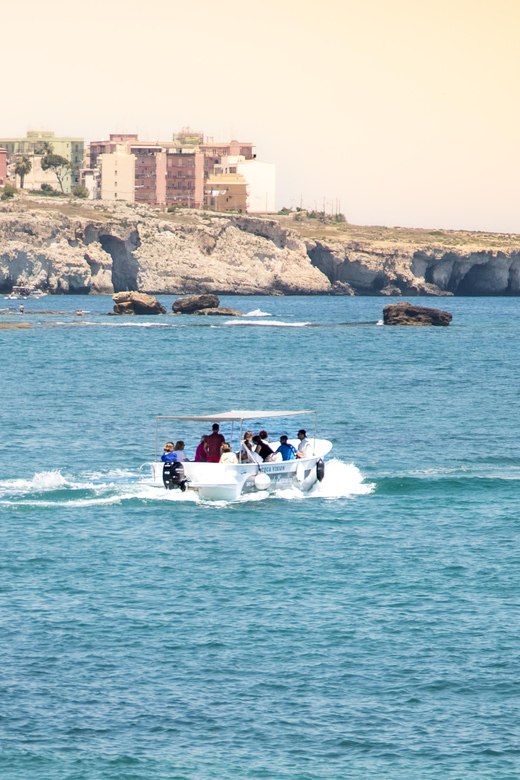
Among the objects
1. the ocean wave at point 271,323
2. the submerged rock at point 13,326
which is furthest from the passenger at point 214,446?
the ocean wave at point 271,323

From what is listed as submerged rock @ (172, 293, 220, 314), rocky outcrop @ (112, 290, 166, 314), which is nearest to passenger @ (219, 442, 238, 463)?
rocky outcrop @ (112, 290, 166, 314)

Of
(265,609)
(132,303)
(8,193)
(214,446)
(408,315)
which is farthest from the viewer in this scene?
(8,193)

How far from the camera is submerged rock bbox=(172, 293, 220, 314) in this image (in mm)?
135625

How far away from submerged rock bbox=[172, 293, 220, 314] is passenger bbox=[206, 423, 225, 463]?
4067 inches

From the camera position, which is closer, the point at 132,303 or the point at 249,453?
the point at 249,453

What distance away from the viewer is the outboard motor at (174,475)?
31.7 metres

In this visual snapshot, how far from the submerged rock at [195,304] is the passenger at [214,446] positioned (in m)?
103

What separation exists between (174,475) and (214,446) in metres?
1.75

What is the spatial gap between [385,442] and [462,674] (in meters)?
25.3

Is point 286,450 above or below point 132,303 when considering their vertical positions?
below

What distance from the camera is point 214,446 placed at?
32.9 metres

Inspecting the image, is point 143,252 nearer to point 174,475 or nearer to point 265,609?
point 174,475

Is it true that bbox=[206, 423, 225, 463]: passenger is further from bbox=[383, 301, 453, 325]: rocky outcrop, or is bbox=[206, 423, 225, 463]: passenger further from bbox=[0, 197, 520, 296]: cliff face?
bbox=[0, 197, 520, 296]: cliff face

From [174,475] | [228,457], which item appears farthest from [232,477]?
[174,475]
